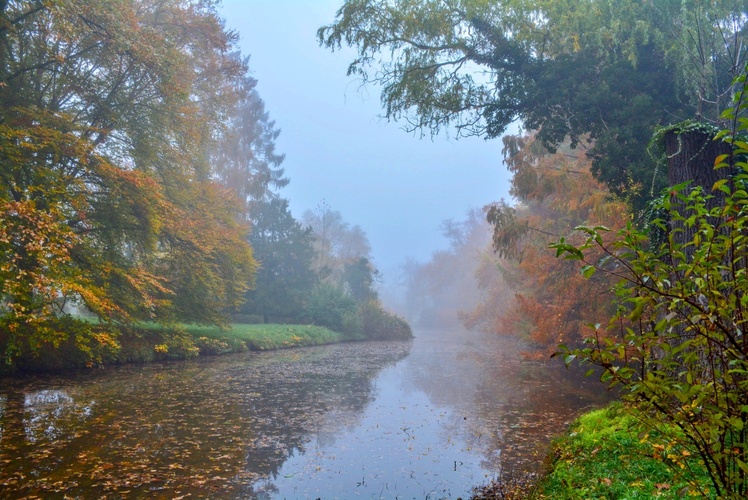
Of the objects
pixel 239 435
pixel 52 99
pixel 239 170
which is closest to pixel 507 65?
pixel 239 435

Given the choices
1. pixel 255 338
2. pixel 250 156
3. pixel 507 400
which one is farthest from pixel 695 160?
pixel 250 156

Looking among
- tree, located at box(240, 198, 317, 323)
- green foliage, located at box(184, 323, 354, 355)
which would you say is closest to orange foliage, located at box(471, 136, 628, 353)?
green foliage, located at box(184, 323, 354, 355)

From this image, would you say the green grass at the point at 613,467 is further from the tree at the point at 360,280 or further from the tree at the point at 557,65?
the tree at the point at 360,280

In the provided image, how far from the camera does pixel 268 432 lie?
25.7ft

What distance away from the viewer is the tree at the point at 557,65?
385 inches

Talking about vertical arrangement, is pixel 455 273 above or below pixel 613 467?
above

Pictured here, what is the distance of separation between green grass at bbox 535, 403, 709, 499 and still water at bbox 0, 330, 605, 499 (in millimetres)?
812

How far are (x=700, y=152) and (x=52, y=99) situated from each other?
1597 centimetres

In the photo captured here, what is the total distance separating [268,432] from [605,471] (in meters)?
5.18

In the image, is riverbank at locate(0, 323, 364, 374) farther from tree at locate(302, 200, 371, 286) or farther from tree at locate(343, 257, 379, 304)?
tree at locate(302, 200, 371, 286)

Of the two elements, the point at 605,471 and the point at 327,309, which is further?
the point at 327,309

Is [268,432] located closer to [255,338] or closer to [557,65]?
[557,65]

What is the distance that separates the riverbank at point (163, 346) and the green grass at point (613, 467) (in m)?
10.5

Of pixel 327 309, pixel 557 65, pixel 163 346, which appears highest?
pixel 557 65
